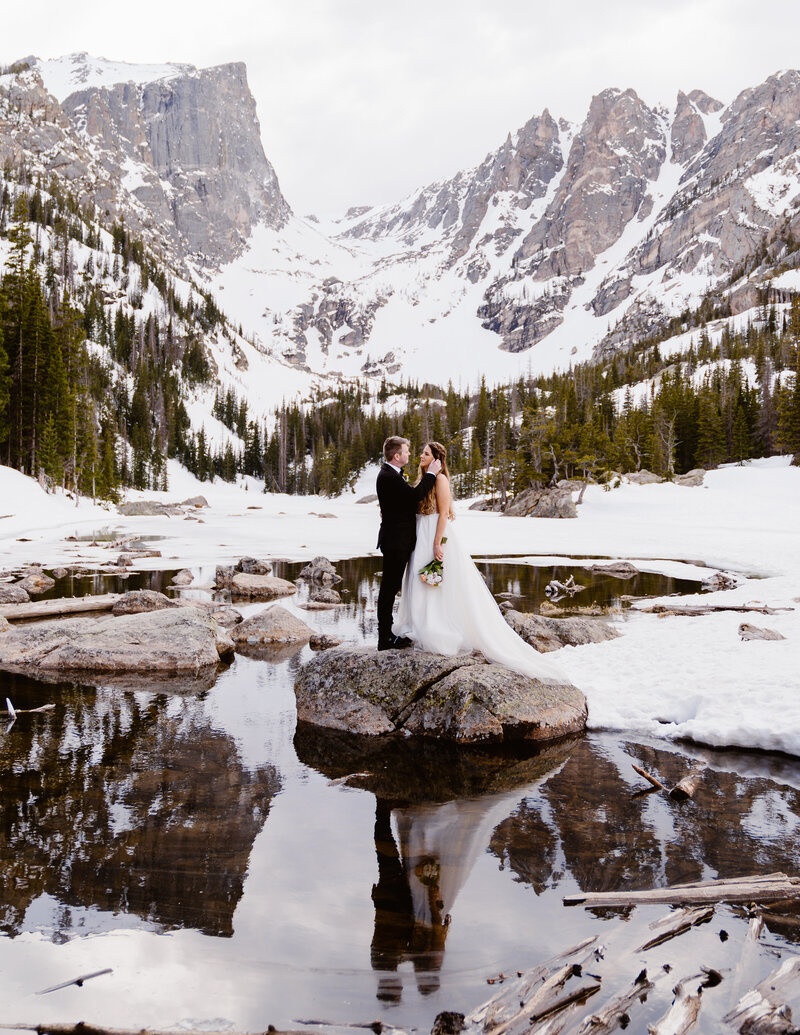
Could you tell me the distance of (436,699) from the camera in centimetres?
746

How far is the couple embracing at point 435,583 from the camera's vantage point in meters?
7.99

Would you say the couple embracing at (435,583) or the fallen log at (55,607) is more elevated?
the couple embracing at (435,583)

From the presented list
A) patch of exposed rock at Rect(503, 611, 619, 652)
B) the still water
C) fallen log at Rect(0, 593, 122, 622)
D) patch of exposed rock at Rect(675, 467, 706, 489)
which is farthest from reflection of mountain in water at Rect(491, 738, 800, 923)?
patch of exposed rock at Rect(675, 467, 706, 489)

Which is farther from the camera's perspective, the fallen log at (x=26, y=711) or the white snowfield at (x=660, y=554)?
the fallen log at (x=26, y=711)

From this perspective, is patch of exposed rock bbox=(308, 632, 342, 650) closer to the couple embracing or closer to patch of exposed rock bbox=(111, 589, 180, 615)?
the couple embracing

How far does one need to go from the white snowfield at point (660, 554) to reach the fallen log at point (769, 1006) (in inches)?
152

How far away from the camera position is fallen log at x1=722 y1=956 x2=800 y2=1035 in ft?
9.45

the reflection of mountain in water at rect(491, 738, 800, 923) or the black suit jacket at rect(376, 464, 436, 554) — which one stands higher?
the black suit jacket at rect(376, 464, 436, 554)

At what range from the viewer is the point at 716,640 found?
398 inches

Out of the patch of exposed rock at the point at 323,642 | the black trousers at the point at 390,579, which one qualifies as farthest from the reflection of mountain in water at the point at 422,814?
the patch of exposed rock at the point at 323,642

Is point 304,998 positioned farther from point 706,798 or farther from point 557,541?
point 557,541

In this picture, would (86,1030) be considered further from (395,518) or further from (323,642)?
(323,642)

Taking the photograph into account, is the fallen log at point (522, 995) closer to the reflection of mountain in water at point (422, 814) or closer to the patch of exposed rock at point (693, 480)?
the reflection of mountain in water at point (422, 814)

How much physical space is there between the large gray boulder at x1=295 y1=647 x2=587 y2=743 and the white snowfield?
0.69m
